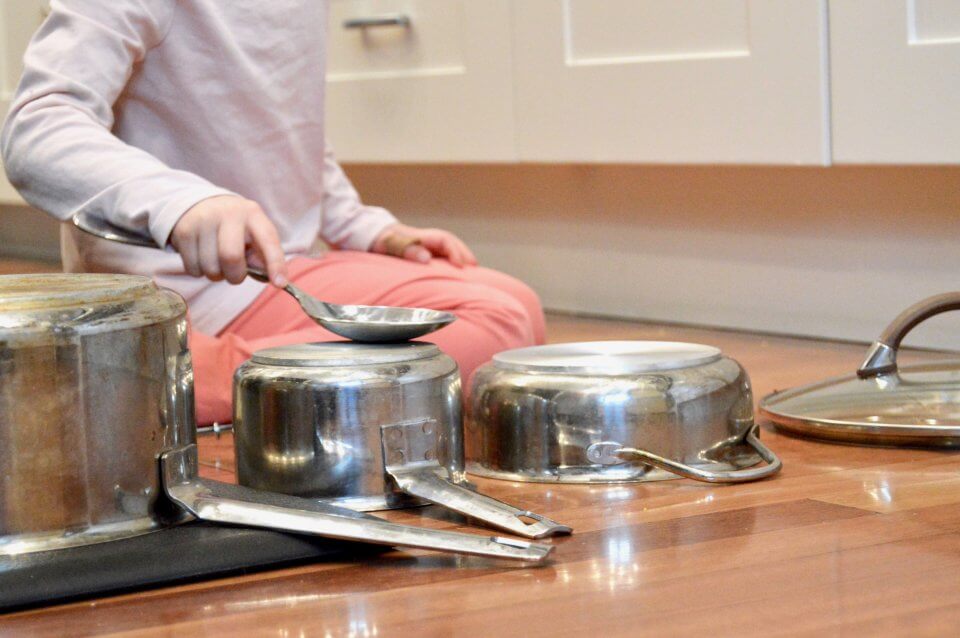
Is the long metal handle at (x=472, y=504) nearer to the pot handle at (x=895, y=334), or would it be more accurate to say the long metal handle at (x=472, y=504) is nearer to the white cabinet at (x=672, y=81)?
the pot handle at (x=895, y=334)

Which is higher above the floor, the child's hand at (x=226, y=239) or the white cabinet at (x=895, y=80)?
the white cabinet at (x=895, y=80)

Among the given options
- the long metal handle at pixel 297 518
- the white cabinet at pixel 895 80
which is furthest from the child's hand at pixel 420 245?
the long metal handle at pixel 297 518

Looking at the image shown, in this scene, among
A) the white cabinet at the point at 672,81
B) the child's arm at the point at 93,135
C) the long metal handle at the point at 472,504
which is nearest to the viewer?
the long metal handle at the point at 472,504

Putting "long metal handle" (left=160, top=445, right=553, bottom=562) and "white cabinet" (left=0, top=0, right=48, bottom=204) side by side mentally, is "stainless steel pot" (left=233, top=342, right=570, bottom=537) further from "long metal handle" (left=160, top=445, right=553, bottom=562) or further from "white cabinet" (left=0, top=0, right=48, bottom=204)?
"white cabinet" (left=0, top=0, right=48, bottom=204)

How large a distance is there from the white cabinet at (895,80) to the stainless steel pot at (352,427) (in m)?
0.63

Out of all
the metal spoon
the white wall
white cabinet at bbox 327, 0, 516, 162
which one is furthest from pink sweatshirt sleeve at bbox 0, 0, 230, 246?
the white wall

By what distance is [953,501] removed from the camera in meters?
0.74

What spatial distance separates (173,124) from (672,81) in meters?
0.53

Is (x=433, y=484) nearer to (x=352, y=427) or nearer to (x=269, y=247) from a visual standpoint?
(x=352, y=427)

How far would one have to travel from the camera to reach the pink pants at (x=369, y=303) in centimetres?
105

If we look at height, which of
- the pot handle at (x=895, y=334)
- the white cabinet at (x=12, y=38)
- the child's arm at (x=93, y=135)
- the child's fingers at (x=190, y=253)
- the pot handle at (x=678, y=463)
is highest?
the white cabinet at (x=12, y=38)

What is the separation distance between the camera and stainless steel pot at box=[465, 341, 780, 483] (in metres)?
0.82

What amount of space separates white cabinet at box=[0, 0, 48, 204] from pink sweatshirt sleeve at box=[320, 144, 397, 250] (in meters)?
1.17

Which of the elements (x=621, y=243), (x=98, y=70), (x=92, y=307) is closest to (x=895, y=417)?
(x=92, y=307)
